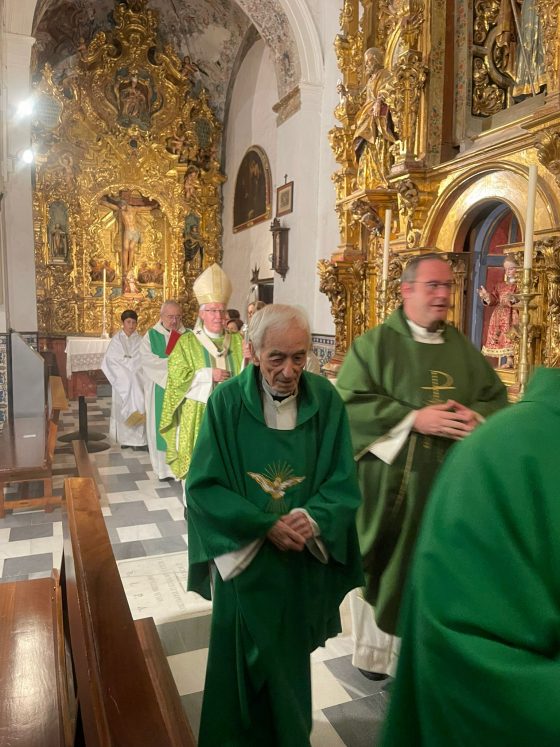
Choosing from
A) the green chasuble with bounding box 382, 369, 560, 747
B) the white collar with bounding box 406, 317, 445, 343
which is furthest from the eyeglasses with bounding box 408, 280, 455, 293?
the green chasuble with bounding box 382, 369, 560, 747

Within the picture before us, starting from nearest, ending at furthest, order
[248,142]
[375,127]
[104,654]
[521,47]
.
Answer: [104,654]
[521,47]
[375,127]
[248,142]

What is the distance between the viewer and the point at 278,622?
78.5 inches

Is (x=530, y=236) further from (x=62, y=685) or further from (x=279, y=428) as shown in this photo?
(x=62, y=685)

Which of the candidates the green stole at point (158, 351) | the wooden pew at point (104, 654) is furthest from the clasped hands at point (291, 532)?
the green stole at point (158, 351)

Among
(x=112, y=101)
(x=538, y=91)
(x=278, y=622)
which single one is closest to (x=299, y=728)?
(x=278, y=622)

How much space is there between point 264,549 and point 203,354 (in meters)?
3.21

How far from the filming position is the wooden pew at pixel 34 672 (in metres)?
1.76

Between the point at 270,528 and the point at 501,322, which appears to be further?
the point at 501,322

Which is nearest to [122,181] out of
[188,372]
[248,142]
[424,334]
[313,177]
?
[248,142]

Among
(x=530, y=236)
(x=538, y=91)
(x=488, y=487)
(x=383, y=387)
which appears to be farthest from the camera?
(x=538, y=91)

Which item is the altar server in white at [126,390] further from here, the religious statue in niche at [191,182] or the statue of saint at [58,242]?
the religious statue in niche at [191,182]

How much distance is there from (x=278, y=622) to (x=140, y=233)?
13.2 metres

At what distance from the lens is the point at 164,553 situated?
4.58 m

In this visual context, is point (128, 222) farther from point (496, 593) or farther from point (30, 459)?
point (496, 593)
